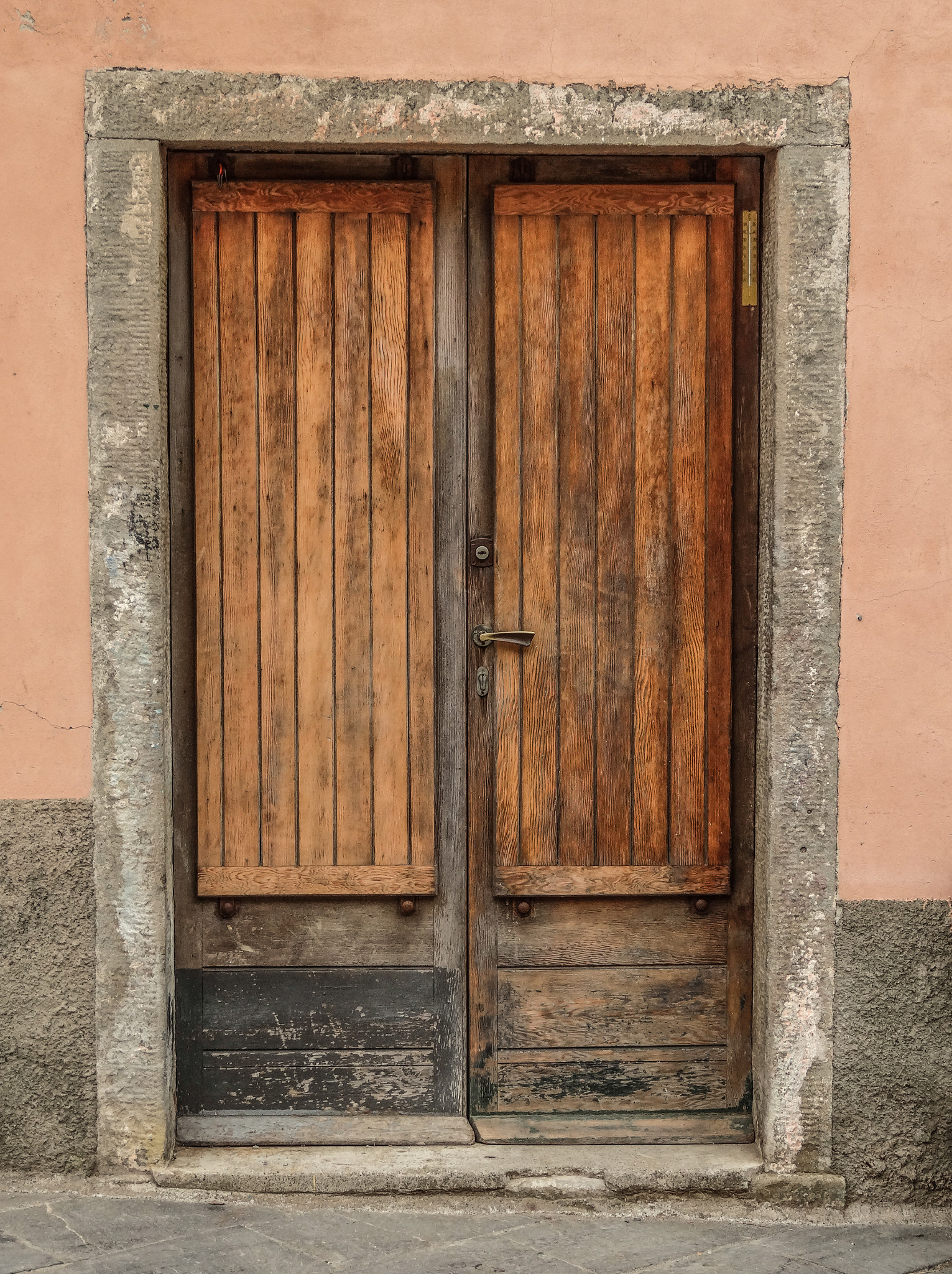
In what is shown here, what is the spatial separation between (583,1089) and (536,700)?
115 cm

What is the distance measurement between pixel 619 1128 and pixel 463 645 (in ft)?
4.82

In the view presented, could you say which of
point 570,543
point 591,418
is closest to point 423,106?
point 591,418

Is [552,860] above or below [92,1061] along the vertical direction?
above

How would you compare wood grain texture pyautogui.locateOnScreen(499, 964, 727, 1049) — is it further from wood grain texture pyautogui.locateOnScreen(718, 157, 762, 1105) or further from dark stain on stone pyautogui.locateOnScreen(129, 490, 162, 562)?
dark stain on stone pyautogui.locateOnScreen(129, 490, 162, 562)

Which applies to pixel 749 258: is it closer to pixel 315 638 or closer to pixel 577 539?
pixel 577 539

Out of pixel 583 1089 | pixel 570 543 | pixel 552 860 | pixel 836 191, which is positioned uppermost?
pixel 836 191

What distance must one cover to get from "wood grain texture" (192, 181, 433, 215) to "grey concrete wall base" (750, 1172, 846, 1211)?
114 inches

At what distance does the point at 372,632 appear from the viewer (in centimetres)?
355

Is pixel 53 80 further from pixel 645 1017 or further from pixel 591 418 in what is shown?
pixel 645 1017

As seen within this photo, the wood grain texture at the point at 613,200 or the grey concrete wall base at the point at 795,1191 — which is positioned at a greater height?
the wood grain texture at the point at 613,200

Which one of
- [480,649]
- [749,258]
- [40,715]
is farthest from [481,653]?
[749,258]

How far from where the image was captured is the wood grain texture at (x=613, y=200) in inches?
137

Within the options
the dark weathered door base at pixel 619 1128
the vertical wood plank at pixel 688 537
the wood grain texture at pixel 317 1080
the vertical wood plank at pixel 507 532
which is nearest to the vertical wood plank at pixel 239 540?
the wood grain texture at pixel 317 1080

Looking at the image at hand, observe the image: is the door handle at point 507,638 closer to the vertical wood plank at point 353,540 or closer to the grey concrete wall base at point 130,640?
the vertical wood plank at point 353,540
